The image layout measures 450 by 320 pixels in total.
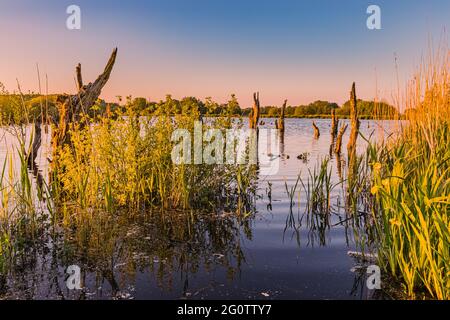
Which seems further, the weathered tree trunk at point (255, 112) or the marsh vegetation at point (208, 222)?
the weathered tree trunk at point (255, 112)

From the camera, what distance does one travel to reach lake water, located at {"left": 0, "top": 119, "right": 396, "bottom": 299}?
17.4 ft

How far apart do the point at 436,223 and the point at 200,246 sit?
4035 mm

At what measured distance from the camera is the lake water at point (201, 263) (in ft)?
17.4

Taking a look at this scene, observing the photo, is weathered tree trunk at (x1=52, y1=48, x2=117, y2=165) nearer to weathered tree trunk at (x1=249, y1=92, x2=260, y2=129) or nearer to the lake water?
the lake water

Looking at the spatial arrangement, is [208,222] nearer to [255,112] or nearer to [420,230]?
[420,230]

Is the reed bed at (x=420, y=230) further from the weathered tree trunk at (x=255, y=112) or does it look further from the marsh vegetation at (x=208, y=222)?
the weathered tree trunk at (x=255, y=112)

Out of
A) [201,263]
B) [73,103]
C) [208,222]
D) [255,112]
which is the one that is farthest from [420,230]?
[255,112]

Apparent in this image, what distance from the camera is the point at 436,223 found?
4.45 metres

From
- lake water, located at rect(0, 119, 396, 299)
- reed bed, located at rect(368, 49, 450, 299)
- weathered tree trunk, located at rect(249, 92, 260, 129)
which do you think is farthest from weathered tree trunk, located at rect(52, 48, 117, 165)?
weathered tree trunk, located at rect(249, 92, 260, 129)

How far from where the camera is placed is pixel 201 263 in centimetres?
633

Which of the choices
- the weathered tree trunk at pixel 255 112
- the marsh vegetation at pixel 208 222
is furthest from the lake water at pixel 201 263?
the weathered tree trunk at pixel 255 112

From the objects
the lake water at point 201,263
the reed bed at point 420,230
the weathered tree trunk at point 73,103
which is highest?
the weathered tree trunk at point 73,103
